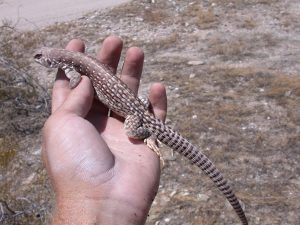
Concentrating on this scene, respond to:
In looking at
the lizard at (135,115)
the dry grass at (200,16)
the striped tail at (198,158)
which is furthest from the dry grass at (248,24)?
the striped tail at (198,158)

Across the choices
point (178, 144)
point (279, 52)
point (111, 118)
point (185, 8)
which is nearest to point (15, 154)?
point (111, 118)

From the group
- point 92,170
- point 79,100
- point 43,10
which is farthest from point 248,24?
point 92,170

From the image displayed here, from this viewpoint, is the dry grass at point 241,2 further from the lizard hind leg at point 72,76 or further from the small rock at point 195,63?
the lizard hind leg at point 72,76

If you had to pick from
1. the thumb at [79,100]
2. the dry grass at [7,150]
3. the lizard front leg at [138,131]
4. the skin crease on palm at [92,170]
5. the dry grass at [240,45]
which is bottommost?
the dry grass at [240,45]

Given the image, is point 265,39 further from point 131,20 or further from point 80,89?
point 80,89

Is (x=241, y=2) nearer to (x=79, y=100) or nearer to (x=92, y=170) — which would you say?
(x=79, y=100)

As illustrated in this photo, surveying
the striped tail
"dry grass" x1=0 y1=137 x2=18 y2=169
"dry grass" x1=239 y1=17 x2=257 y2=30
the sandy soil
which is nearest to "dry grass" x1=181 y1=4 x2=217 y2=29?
"dry grass" x1=239 y1=17 x2=257 y2=30

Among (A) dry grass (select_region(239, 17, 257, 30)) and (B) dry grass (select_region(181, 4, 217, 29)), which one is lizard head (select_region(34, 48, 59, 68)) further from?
(A) dry grass (select_region(239, 17, 257, 30))

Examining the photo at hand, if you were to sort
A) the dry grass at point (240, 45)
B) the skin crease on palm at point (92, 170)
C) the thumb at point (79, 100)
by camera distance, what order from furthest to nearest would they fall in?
the dry grass at point (240, 45)
the thumb at point (79, 100)
the skin crease on palm at point (92, 170)
